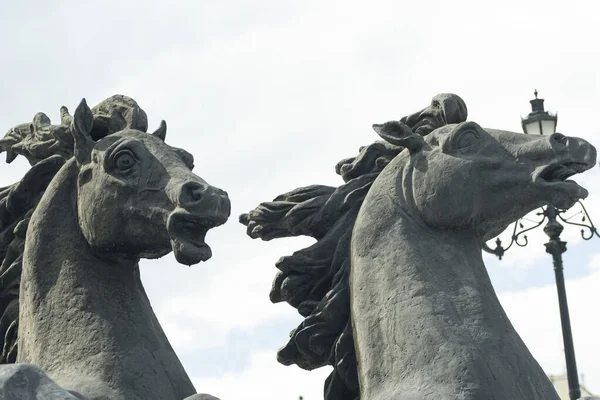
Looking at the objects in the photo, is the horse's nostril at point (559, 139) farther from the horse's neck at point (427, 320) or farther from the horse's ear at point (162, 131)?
the horse's ear at point (162, 131)

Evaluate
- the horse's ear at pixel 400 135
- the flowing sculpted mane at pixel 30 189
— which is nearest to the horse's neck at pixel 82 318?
the flowing sculpted mane at pixel 30 189

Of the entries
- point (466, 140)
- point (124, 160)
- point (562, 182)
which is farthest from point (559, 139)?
point (124, 160)

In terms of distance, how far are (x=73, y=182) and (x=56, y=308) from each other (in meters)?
0.68

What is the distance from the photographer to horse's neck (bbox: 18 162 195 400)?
748 cm

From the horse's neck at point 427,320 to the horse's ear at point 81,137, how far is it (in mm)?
1461

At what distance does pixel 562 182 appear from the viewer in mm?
8133

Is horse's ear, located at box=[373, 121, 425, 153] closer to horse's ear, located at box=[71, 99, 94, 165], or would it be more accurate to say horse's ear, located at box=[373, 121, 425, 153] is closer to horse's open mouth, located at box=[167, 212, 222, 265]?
horse's open mouth, located at box=[167, 212, 222, 265]

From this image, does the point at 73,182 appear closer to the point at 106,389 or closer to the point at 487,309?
the point at 106,389

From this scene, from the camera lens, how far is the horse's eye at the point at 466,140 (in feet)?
27.1

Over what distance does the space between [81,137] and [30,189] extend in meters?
0.50

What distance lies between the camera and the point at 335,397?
823cm

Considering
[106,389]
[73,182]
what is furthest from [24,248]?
[106,389]

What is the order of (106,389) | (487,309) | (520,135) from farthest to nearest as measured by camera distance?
(520,135) < (487,309) < (106,389)

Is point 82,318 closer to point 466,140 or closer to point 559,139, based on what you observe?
point 466,140
